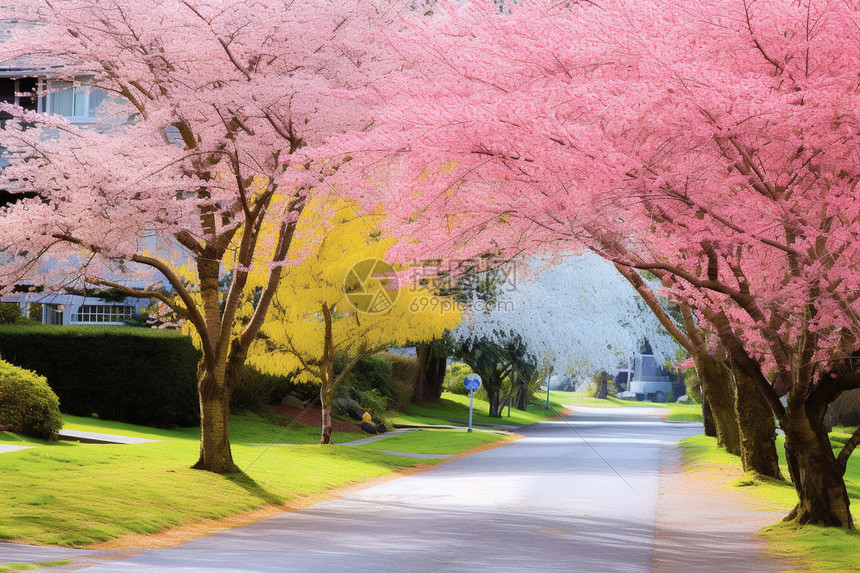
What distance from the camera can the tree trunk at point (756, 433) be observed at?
67.8ft

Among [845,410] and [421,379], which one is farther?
[421,379]

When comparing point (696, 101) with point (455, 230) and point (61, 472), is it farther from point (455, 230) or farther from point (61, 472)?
point (61, 472)

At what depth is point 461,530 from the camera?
12641 millimetres

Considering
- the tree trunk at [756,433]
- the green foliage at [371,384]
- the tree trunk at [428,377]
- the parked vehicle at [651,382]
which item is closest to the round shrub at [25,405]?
the tree trunk at [756,433]

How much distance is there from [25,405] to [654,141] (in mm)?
14894

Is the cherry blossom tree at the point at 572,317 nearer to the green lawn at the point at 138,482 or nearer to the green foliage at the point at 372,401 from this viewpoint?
the green foliage at the point at 372,401

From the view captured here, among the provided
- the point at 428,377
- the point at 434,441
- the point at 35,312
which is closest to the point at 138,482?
the point at 434,441

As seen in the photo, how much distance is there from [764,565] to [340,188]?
775 cm

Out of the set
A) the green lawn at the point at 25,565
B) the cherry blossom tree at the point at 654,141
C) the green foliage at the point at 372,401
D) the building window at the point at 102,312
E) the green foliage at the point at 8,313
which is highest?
the cherry blossom tree at the point at 654,141

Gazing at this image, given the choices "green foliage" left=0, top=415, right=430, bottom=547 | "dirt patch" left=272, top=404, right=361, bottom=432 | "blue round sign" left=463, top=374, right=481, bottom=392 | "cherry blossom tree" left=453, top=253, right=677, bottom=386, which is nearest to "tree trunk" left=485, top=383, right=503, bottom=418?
"cherry blossom tree" left=453, top=253, right=677, bottom=386

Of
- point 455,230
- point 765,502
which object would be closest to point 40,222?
point 455,230

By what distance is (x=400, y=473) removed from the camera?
2202 cm

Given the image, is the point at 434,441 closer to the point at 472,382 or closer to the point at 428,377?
the point at 472,382

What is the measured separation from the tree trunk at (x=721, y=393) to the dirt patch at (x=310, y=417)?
43.3 feet
